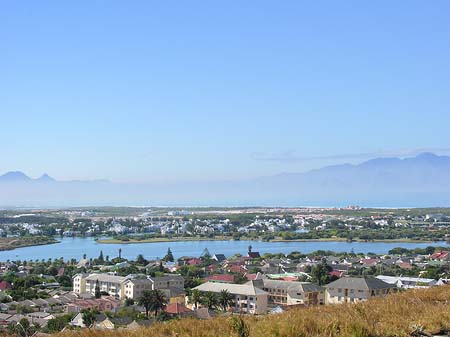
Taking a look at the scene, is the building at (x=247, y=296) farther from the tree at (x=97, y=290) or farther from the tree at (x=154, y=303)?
the tree at (x=97, y=290)

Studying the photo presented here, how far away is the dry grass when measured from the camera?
194 cm

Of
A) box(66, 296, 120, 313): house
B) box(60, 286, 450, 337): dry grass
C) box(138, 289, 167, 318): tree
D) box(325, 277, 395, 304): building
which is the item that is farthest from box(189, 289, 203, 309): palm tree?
box(60, 286, 450, 337): dry grass

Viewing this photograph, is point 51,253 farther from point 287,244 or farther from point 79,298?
point 79,298

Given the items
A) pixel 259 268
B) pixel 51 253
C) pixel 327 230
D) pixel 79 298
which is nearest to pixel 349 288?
pixel 79 298

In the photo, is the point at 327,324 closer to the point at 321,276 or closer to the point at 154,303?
the point at 154,303

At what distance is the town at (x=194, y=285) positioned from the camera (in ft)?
37.0

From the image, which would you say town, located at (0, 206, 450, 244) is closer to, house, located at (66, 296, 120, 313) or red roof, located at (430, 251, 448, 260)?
red roof, located at (430, 251, 448, 260)

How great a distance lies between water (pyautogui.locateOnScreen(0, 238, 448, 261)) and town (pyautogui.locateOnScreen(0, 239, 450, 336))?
17.2 feet

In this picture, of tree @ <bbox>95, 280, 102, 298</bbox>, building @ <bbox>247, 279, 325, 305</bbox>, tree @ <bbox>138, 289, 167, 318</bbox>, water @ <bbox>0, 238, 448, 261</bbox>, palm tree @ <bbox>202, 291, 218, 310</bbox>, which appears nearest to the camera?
tree @ <bbox>138, 289, 167, 318</bbox>

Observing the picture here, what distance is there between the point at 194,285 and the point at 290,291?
12.2ft

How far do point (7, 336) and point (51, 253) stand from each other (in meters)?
31.5

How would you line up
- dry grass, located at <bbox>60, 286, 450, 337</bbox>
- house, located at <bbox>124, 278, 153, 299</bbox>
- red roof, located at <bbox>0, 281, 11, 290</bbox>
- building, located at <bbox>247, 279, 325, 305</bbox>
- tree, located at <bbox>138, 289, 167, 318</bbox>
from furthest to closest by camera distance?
red roof, located at <bbox>0, 281, 11, 290</bbox> → house, located at <bbox>124, 278, 153, 299</bbox> → building, located at <bbox>247, 279, 325, 305</bbox> → tree, located at <bbox>138, 289, 167, 318</bbox> → dry grass, located at <bbox>60, 286, 450, 337</bbox>

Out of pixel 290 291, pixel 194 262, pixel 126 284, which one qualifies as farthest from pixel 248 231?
pixel 290 291

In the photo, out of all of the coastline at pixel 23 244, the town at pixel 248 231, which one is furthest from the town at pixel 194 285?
the town at pixel 248 231
